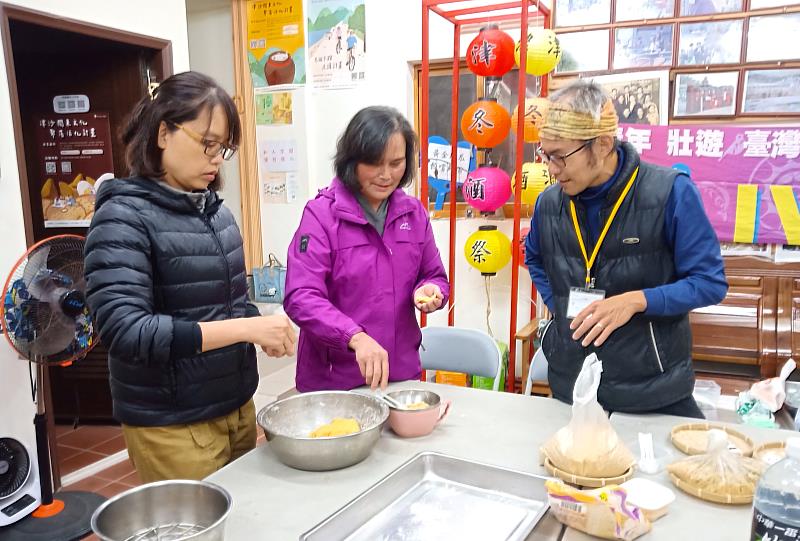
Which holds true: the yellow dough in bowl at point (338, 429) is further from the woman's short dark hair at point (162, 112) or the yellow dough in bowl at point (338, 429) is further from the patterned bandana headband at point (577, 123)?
the patterned bandana headband at point (577, 123)

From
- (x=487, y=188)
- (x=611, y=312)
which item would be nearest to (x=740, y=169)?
(x=487, y=188)

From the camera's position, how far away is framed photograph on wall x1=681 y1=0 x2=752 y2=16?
3.20m

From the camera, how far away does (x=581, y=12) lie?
3.47 metres

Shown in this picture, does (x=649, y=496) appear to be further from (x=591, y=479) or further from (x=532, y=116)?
(x=532, y=116)

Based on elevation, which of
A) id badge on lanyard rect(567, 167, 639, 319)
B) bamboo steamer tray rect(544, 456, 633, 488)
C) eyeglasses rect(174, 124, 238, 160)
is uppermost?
eyeglasses rect(174, 124, 238, 160)

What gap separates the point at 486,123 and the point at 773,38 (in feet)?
5.19

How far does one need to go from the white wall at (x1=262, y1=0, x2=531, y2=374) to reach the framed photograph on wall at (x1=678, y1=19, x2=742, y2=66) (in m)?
1.27

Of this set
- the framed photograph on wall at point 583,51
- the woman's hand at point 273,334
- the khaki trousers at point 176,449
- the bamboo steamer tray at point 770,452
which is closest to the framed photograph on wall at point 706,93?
the framed photograph on wall at point 583,51

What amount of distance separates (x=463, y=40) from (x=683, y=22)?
128 centimetres

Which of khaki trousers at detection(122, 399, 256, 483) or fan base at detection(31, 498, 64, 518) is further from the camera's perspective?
fan base at detection(31, 498, 64, 518)

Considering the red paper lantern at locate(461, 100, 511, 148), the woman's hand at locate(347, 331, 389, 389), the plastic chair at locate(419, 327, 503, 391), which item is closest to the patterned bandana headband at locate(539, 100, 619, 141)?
the woman's hand at locate(347, 331, 389, 389)

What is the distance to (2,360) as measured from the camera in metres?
2.52

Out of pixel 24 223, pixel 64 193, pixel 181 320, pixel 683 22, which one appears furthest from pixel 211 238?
pixel 683 22

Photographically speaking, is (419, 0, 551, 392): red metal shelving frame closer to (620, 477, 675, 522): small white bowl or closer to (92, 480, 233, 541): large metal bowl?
(620, 477, 675, 522): small white bowl
